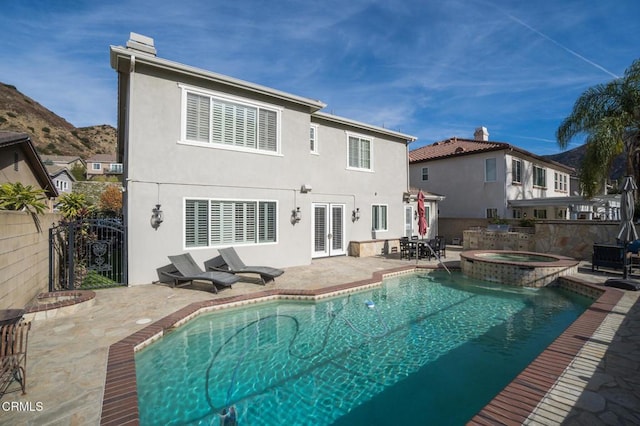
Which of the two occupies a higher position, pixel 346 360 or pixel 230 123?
pixel 230 123

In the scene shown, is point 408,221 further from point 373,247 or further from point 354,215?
point 354,215

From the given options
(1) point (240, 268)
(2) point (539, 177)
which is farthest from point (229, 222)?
(2) point (539, 177)

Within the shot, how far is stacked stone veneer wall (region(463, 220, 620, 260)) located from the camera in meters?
15.3

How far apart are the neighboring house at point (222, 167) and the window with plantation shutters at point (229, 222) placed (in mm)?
38

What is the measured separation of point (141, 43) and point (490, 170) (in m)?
23.2

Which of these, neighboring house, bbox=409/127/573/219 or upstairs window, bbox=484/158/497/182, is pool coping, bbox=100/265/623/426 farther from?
upstairs window, bbox=484/158/497/182

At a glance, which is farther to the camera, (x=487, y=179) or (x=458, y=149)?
(x=458, y=149)

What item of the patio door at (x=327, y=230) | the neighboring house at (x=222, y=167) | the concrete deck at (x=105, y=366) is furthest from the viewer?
the patio door at (x=327, y=230)

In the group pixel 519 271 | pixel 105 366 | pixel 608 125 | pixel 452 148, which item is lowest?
pixel 105 366

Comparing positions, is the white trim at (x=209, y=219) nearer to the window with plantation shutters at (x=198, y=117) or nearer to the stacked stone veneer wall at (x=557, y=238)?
→ the window with plantation shutters at (x=198, y=117)

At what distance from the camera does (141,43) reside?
10812 mm

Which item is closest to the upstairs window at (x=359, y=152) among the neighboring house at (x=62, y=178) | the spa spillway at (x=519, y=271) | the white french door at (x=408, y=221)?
the white french door at (x=408, y=221)

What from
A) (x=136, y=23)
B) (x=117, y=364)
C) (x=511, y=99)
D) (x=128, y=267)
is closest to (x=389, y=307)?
(x=117, y=364)

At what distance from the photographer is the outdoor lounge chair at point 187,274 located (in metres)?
9.59
